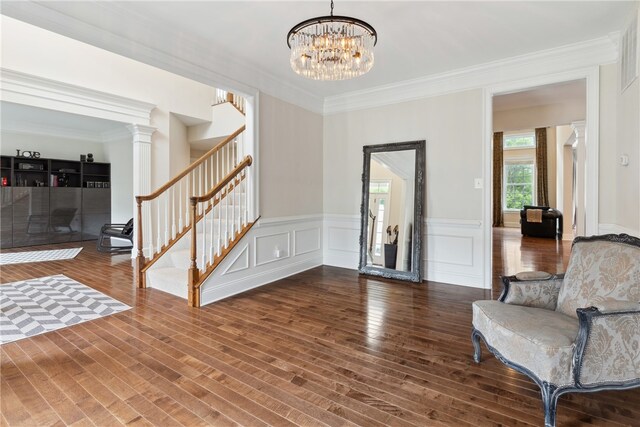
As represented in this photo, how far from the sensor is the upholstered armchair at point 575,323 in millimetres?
1613

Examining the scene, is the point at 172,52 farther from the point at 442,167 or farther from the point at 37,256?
the point at 37,256

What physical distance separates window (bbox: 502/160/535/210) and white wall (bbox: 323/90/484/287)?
912 centimetres

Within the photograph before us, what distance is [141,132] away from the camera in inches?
236

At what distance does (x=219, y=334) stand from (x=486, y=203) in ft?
11.5

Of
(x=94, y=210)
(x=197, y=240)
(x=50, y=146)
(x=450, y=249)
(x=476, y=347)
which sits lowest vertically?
(x=476, y=347)

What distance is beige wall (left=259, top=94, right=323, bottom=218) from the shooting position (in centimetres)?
438

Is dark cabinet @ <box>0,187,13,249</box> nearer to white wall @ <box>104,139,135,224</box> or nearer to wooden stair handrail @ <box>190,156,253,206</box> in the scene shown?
white wall @ <box>104,139,135,224</box>

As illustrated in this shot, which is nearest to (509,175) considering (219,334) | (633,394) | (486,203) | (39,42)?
(486,203)

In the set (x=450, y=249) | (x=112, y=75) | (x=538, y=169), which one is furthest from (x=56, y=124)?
(x=538, y=169)

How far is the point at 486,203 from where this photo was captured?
4.12 m

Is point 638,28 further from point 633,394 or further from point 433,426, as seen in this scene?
point 433,426

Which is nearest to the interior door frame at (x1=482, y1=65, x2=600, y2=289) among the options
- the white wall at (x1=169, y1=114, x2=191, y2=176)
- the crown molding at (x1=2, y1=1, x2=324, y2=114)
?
the crown molding at (x1=2, y1=1, x2=324, y2=114)

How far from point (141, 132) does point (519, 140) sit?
12225mm

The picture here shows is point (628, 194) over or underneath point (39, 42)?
underneath
